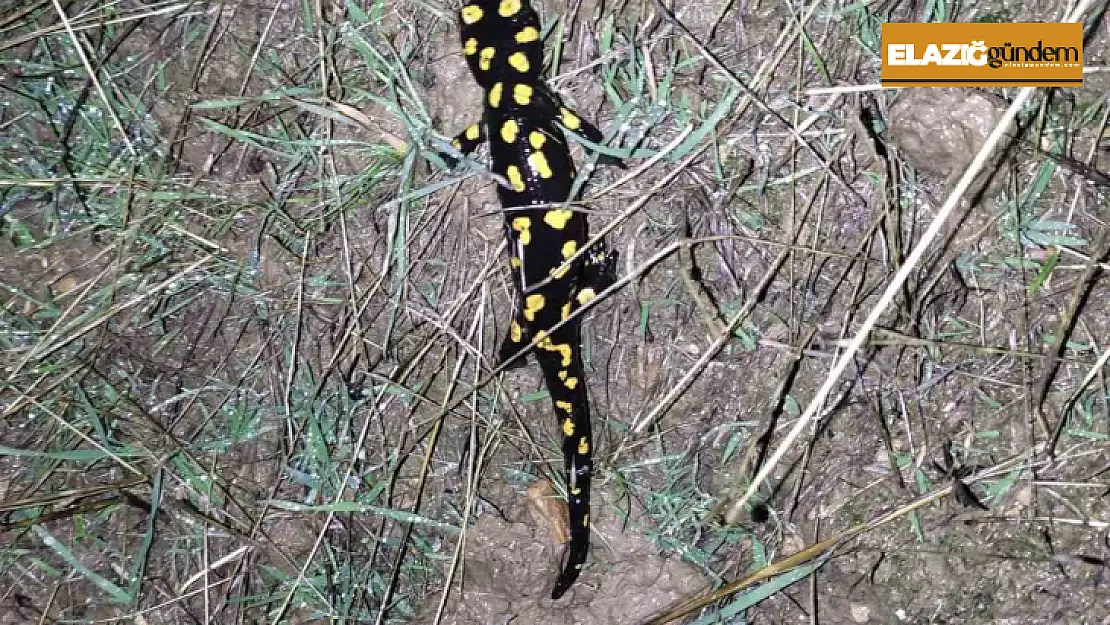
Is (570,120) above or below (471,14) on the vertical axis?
below

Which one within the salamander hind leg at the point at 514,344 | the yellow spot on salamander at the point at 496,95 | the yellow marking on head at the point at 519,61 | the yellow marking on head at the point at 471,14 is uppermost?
the yellow marking on head at the point at 471,14

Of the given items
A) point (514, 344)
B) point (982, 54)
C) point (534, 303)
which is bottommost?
point (514, 344)

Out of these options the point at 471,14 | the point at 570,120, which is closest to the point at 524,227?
the point at 570,120

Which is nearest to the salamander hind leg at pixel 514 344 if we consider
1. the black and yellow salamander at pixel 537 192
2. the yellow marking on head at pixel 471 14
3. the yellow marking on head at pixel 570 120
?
the black and yellow salamander at pixel 537 192

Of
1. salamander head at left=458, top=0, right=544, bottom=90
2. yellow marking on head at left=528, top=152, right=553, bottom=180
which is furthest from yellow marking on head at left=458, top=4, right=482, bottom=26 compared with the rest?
yellow marking on head at left=528, top=152, right=553, bottom=180

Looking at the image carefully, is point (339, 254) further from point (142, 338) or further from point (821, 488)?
point (821, 488)

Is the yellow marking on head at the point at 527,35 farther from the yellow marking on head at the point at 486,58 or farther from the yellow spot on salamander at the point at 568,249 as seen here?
the yellow spot on salamander at the point at 568,249

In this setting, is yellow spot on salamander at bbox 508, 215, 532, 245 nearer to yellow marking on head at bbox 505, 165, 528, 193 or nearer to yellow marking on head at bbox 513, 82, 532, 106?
yellow marking on head at bbox 505, 165, 528, 193

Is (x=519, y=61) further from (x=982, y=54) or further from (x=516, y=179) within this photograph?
(x=982, y=54)
